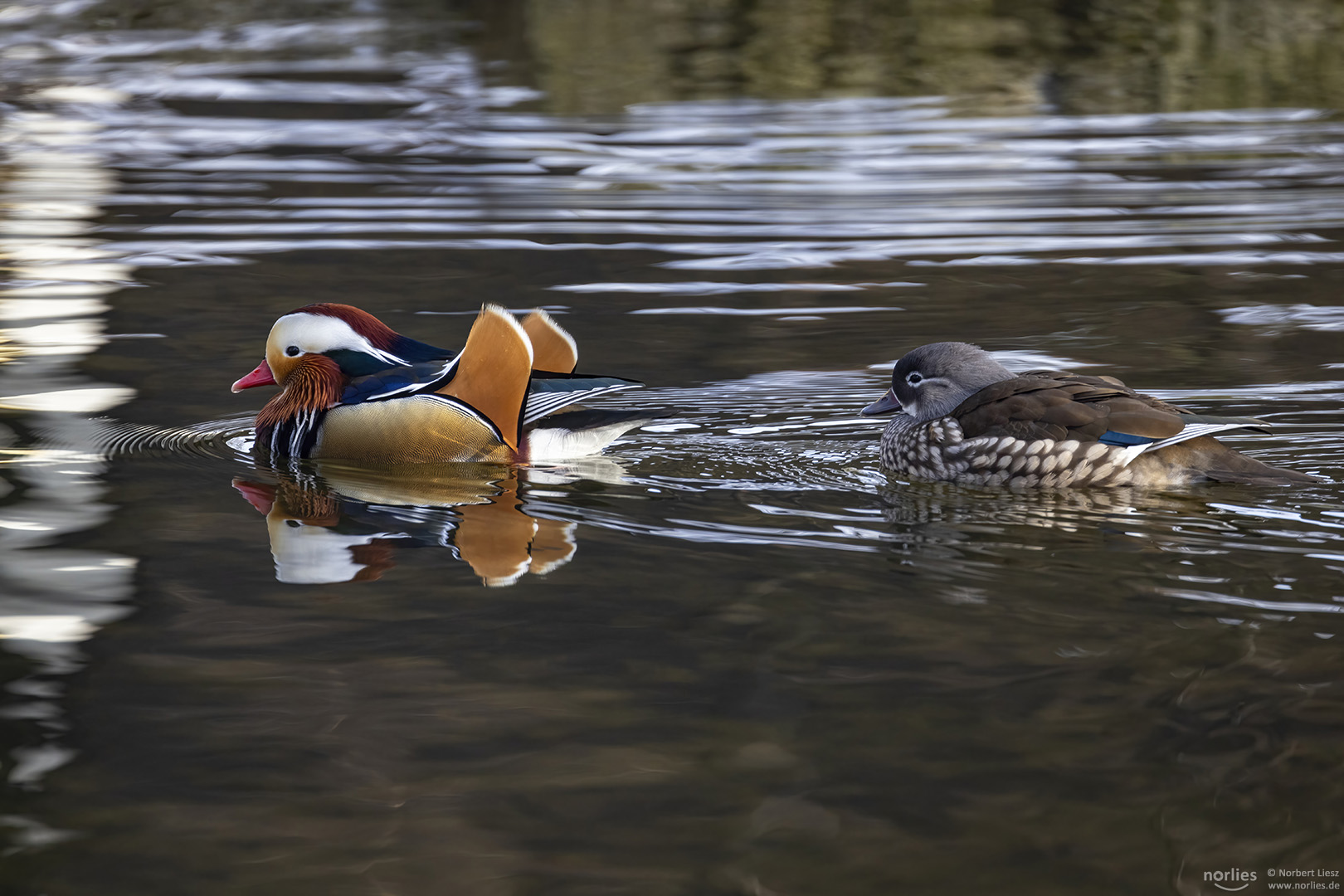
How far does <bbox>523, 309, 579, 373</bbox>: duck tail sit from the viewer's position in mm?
6898

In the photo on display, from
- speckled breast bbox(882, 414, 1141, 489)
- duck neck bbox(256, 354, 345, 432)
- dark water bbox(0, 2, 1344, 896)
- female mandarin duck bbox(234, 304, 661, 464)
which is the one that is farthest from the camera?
duck neck bbox(256, 354, 345, 432)

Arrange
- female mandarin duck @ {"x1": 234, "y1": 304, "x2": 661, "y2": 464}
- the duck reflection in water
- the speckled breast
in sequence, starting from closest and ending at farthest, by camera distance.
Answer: the duck reflection in water
the speckled breast
female mandarin duck @ {"x1": 234, "y1": 304, "x2": 661, "y2": 464}

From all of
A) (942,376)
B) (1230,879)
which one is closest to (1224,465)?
(942,376)

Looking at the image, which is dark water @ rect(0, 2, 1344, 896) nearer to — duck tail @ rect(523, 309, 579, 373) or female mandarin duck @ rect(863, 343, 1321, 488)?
female mandarin duck @ rect(863, 343, 1321, 488)

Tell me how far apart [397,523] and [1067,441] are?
96.1 inches

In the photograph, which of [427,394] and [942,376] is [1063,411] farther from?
[427,394]

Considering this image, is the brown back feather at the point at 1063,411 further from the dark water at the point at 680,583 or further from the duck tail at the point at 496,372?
the duck tail at the point at 496,372

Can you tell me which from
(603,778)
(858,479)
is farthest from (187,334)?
(603,778)

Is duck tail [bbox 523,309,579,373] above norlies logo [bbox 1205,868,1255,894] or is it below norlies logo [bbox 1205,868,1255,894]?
above

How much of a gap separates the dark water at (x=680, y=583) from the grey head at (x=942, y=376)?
389 mm

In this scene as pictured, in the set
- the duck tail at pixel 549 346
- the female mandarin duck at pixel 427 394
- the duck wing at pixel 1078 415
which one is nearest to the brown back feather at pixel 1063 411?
the duck wing at pixel 1078 415

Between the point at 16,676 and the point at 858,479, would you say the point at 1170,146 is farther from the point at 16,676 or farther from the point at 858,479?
the point at 16,676

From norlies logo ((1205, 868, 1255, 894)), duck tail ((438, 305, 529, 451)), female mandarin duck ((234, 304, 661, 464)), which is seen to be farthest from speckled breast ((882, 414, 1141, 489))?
norlies logo ((1205, 868, 1255, 894))

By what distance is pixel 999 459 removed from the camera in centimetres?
Answer: 623
